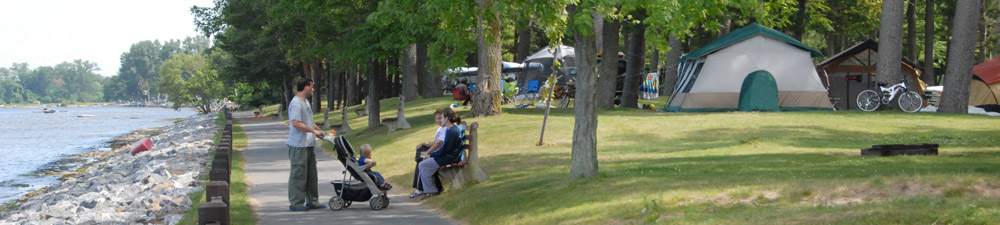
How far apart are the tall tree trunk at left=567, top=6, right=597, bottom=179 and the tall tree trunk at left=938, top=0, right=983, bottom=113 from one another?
16.8 m

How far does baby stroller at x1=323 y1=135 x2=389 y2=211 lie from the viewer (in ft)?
38.0

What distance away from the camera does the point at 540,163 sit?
1552 cm

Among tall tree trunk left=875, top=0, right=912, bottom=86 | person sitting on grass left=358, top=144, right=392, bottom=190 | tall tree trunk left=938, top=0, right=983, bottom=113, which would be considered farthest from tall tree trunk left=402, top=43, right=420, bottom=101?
person sitting on grass left=358, top=144, right=392, bottom=190

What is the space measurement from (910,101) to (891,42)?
1795 millimetres

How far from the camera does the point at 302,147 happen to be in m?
11.3

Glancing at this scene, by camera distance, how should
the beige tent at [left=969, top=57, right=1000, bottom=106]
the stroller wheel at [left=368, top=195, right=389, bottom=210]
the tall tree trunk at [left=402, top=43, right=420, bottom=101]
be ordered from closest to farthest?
the stroller wheel at [left=368, top=195, right=389, bottom=210] < the beige tent at [left=969, top=57, right=1000, bottom=106] < the tall tree trunk at [left=402, top=43, right=420, bottom=101]

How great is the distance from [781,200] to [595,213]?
5.88 ft

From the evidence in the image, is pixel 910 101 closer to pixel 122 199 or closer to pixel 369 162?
pixel 369 162

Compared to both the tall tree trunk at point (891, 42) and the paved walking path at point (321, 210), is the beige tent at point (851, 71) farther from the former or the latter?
the paved walking path at point (321, 210)

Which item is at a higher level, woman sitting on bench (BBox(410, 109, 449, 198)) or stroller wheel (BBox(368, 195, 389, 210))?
woman sitting on bench (BBox(410, 109, 449, 198))

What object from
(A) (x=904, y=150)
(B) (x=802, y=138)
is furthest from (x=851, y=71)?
(A) (x=904, y=150)

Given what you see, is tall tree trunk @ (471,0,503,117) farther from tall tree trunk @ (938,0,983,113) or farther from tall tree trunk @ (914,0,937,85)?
tall tree trunk @ (914,0,937,85)

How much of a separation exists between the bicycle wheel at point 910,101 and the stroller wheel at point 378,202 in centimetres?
1837

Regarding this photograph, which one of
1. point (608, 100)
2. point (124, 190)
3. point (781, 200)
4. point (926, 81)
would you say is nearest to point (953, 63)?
point (608, 100)
